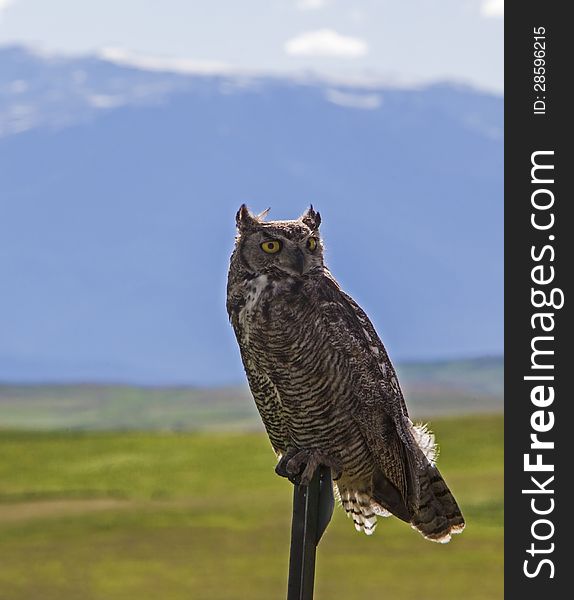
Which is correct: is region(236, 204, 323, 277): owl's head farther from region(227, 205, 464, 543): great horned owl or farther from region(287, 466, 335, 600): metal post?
region(287, 466, 335, 600): metal post

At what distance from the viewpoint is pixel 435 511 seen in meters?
3.60

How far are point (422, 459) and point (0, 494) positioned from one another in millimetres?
13402

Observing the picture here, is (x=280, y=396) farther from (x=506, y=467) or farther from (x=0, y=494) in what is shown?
(x=0, y=494)

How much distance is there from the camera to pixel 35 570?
11398 millimetres

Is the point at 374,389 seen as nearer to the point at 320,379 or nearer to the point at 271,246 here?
the point at 320,379

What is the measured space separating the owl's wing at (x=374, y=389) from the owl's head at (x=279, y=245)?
0.12m

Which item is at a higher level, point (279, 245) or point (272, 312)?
point (279, 245)

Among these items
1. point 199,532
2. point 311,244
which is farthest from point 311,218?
point 199,532

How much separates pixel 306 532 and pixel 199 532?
10238 millimetres

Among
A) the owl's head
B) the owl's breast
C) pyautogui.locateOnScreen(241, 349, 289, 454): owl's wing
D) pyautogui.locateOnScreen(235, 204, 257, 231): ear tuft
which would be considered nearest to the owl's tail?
pyautogui.locateOnScreen(241, 349, 289, 454): owl's wing

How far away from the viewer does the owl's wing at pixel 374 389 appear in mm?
3508

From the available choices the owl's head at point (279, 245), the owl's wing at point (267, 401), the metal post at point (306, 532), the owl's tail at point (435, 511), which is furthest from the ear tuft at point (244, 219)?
the owl's tail at point (435, 511)

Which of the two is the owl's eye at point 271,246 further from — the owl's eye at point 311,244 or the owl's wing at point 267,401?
the owl's wing at point 267,401

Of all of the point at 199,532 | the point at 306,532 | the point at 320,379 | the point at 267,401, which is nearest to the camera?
the point at 306,532
